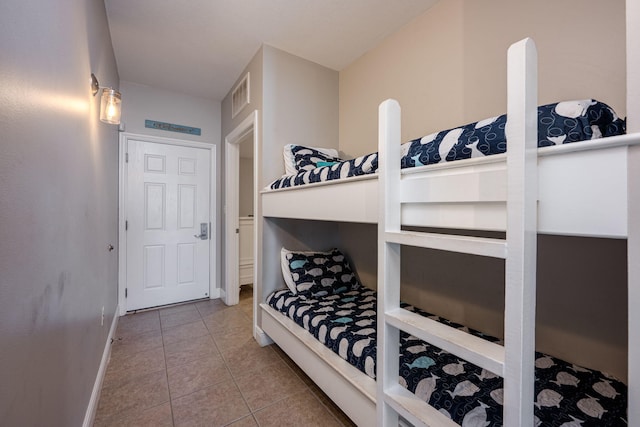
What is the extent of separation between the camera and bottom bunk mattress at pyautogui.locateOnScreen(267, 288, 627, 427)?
88 centimetres

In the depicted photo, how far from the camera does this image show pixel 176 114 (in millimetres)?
3197

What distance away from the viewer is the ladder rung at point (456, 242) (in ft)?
2.31

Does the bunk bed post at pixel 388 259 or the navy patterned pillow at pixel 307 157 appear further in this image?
the navy patterned pillow at pixel 307 157

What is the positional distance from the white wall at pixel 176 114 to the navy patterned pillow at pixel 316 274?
1.56 metres

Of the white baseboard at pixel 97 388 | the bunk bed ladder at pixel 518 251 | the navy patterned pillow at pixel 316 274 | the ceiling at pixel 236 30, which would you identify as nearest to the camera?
the bunk bed ladder at pixel 518 251

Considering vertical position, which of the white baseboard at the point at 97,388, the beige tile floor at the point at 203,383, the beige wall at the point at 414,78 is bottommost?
the beige tile floor at the point at 203,383

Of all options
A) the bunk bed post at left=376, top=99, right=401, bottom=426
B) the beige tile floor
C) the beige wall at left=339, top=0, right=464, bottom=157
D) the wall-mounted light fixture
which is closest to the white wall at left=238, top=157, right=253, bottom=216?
the beige tile floor

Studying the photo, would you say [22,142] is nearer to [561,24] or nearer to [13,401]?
[13,401]

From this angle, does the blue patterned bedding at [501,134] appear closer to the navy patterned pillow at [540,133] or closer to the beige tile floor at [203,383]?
the navy patterned pillow at [540,133]

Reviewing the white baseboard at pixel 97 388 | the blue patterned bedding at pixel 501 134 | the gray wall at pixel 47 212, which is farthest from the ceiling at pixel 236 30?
the white baseboard at pixel 97 388

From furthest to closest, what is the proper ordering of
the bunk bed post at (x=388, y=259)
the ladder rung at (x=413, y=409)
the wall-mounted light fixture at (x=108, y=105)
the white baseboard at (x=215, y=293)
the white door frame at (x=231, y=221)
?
the white baseboard at (x=215, y=293)
the white door frame at (x=231, y=221)
the wall-mounted light fixture at (x=108, y=105)
the bunk bed post at (x=388, y=259)
the ladder rung at (x=413, y=409)

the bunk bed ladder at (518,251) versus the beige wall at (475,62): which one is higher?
the beige wall at (475,62)

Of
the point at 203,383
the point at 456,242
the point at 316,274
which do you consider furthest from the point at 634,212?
the point at 203,383

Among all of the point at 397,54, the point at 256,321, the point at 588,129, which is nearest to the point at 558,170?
→ the point at 588,129
